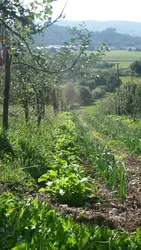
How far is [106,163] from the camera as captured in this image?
6.14 metres

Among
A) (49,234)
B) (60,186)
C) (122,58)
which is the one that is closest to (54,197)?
(60,186)

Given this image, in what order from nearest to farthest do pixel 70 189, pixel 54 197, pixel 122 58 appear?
1. pixel 70 189
2. pixel 54 197
3. pixel 122 58

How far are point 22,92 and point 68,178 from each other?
663cm

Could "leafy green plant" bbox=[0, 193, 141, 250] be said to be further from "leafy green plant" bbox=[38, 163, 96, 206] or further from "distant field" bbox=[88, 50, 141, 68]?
"distant field" bbox=[88, 50, 141, 68]

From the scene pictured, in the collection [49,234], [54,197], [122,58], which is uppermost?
[49,234]

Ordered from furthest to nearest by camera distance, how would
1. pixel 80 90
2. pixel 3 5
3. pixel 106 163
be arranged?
pixel 80 90 → pixel 106 163 → pixel 3 5

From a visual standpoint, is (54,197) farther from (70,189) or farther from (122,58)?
(122,58)

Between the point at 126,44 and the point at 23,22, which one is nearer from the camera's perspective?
the point at 23,22

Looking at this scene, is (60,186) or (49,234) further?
(60,186)

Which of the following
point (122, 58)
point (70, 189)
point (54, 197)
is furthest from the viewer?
point (122, 58)

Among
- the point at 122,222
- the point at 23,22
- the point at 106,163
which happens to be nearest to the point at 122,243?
the point at 122,222

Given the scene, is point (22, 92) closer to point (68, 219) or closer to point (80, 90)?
point (68, 219)

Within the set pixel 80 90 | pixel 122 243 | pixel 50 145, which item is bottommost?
pixel 80 90

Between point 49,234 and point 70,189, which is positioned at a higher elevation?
point 49,234
